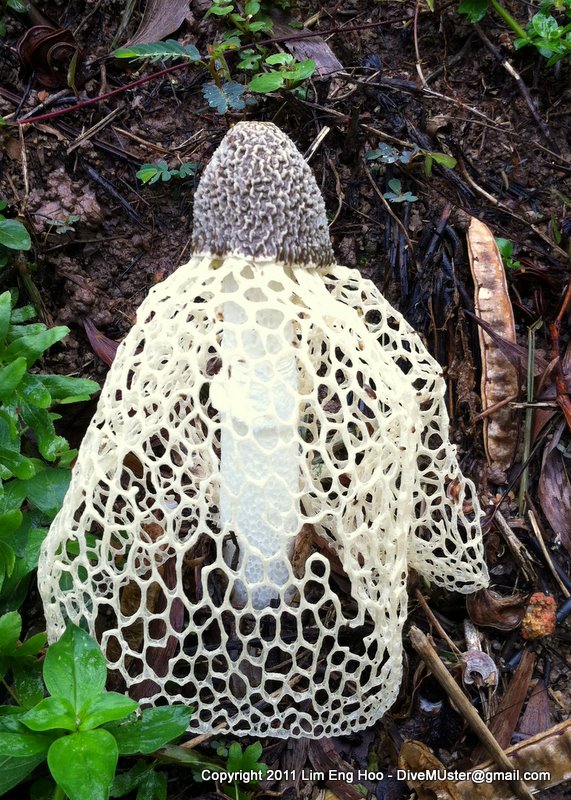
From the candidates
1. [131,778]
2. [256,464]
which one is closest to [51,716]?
[131,778]

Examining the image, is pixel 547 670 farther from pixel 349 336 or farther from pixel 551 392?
pixel 349 336

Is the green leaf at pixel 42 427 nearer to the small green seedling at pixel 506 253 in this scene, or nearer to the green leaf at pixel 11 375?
the green leaf at pixel 11 375

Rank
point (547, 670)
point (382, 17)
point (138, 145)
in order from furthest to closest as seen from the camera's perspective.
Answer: point (382, 17) → point (138, 145) → point (547, 670)

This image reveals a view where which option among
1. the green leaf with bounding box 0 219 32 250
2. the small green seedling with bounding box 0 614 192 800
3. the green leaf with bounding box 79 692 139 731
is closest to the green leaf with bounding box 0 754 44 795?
the small green seedling with bounding box 0 614 192 800

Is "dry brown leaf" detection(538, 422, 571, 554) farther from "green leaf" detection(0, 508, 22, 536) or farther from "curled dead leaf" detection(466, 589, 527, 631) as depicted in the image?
"green leaf" detection(0, 508, 22, 536)

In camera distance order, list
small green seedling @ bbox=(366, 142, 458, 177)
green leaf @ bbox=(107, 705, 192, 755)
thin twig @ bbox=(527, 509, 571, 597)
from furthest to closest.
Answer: small green seedling @ bbox=(366, 142, 458, 177)
thin twig @ bbox=(527, 509, 571, 597)
green leaf @ bbox=(107, 705, 192, 755)

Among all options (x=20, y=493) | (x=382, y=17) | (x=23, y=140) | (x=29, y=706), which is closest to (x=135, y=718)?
(x=29, y=706)
